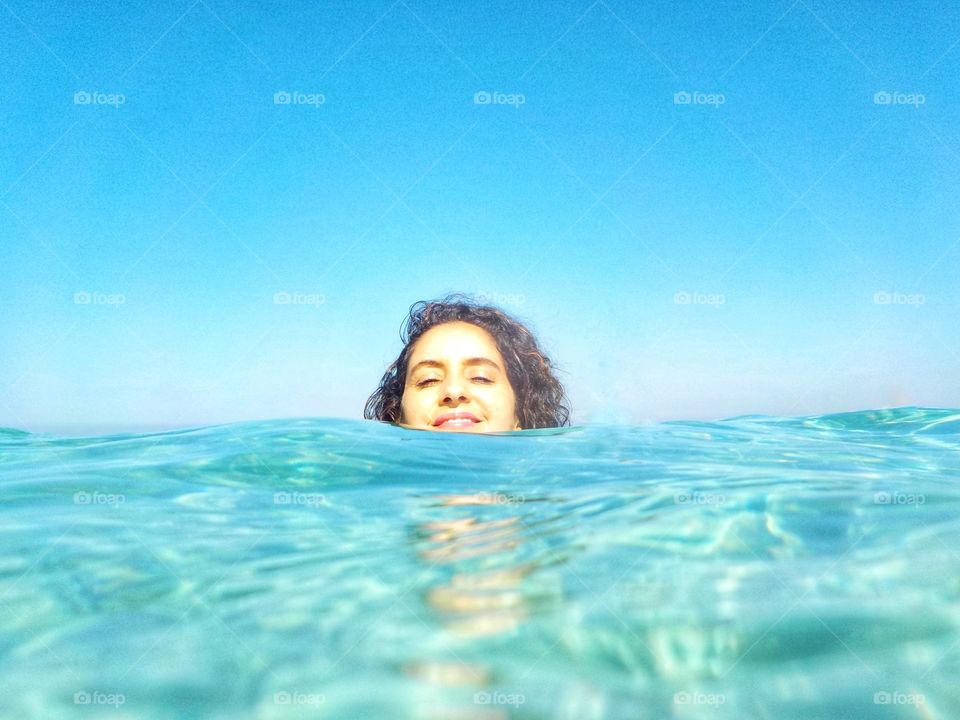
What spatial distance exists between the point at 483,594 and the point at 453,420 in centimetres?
323

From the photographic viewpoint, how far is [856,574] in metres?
3.24

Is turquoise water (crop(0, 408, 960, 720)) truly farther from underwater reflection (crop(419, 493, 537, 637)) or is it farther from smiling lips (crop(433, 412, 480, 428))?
smiling lips (crop(433, 412, 480, 428))

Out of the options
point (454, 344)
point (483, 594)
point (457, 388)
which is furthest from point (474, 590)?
point (454, 344)

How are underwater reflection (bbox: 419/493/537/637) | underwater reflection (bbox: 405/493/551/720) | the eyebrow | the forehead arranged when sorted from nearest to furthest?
1. underwater reflection (bbox: 405/493/551/720)
2. underwater reflection (bbox: 419/493/537/637)
3. the eyebrow
4. the forehead

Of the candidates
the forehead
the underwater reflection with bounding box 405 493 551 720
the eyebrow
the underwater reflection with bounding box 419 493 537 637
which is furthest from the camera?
the forehead

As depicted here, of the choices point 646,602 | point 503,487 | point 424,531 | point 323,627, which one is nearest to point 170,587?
point 323,627

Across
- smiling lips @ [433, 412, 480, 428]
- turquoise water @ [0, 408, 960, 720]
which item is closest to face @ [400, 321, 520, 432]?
smiling lips @ [433, 412, 480, 428]

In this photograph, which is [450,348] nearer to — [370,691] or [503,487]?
[503,487]

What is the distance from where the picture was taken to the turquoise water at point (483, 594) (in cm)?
249

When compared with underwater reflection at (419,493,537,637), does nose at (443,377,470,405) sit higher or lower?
higher

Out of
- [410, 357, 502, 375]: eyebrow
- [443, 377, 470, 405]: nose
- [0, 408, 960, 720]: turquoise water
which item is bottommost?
[0, 408, 960, 720]: turquoise water

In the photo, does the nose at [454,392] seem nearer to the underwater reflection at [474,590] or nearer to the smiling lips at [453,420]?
the smiling lips at [453,420]

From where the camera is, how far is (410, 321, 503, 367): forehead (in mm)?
6742

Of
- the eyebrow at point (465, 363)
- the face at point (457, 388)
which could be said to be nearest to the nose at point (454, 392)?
the face at point (457, 388)
